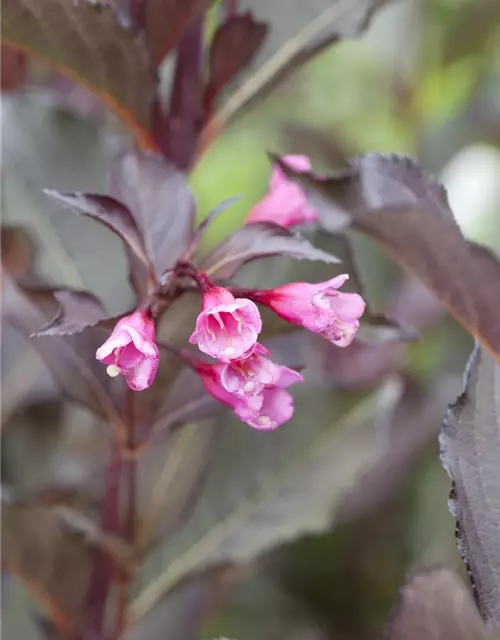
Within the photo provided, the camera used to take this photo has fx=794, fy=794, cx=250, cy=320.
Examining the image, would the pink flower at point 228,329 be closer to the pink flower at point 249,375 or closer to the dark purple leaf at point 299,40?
the pink flower at point 249,375

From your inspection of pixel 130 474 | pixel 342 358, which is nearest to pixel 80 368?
pixel 130 474

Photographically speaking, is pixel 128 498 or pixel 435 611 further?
pixel 128 498

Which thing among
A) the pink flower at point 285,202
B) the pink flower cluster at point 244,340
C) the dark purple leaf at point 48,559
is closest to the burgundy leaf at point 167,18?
the pink flower at point 285,202

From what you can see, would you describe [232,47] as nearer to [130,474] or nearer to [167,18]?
[167,18]

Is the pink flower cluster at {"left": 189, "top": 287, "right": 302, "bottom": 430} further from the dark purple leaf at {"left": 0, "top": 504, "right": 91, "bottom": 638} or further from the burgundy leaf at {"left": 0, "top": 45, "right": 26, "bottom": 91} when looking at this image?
the burgundy leaf at {"left": 0, "top": 45, "right": 26, "bottom": 91}

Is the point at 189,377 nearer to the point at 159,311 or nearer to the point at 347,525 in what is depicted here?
the point at 159,311
